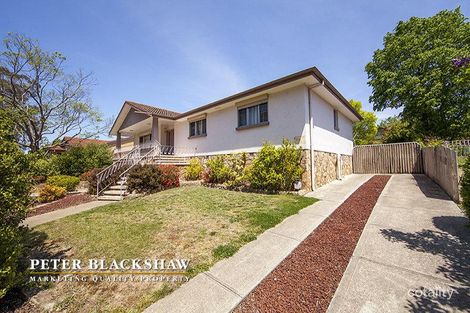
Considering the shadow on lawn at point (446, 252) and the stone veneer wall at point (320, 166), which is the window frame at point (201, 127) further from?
the shadow on lawn at point (446, 252)

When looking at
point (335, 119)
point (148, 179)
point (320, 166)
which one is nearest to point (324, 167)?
point (320, 166)

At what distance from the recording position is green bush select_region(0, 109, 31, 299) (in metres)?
2.43

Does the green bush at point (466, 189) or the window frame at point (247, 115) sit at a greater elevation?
the window frame at point (247, 115)

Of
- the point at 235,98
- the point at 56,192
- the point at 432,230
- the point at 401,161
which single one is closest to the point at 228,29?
the point at 235,98

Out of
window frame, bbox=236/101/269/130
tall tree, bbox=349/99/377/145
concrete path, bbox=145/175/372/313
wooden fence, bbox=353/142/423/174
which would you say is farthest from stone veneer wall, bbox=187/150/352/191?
Answer: tall tree, bbox=349/99/377/145

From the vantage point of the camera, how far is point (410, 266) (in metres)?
2.96

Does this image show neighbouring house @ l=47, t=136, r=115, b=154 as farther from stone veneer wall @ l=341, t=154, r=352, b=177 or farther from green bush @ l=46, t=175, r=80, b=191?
stone veneer wall @ l=341, t=154, r=352, b=177

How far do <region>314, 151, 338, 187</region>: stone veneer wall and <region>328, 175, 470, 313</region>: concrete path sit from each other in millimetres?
4322

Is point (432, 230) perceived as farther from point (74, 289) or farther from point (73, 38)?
point (73, 38)

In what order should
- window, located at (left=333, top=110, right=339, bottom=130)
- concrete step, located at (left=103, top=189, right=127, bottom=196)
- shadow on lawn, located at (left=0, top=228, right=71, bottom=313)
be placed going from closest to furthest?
shadow on lawn, located at (left=0, top=228, right=71, bottom=313) < concrete step, located at (left=103, top=189, right=127, bottom=196) < window, located at (left=333, top=110, right=339, bottom=130)

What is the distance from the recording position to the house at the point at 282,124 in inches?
345

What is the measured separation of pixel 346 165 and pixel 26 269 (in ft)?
52.9

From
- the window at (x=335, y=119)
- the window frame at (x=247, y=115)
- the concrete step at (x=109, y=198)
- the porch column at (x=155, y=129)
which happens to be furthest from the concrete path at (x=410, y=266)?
the porch column at (x=155, y=129)

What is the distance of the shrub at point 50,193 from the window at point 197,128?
839 cm
